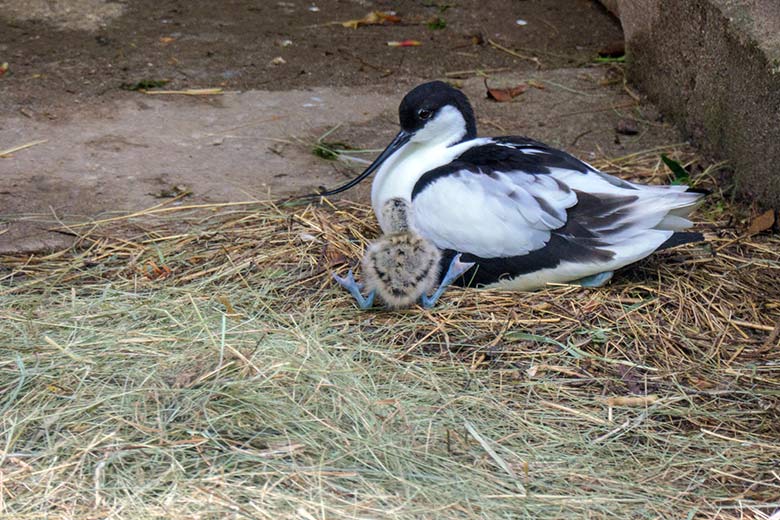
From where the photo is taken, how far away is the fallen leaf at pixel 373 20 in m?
6.91

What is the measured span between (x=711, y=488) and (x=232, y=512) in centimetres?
143

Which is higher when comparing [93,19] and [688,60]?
[688,60]

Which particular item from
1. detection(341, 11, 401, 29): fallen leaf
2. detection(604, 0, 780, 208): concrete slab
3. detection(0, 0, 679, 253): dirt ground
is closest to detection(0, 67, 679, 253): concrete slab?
detection(0, 0, 679, 253): dirt ground

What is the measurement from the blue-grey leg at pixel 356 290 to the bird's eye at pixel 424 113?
784 mm

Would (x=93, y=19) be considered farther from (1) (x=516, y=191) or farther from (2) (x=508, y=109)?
(1) (x=516, y=191)

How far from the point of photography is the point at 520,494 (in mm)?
3053

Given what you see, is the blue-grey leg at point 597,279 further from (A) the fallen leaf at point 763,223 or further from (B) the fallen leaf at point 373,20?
(B) the fallen leaf at point 373,20

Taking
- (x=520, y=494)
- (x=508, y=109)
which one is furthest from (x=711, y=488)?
(x=508, y=109)

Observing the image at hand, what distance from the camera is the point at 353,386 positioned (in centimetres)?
351

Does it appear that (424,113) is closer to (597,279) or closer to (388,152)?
(388,152)

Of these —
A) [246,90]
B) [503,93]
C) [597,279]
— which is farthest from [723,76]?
[246,90]

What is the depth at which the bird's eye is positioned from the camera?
4.41 meters

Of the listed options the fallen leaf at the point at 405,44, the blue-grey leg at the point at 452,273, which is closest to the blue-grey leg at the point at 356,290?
the blue-grey leg at the point at 452,273

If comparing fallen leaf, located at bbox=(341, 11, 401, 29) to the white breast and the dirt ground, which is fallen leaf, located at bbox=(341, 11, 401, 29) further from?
the white breast
